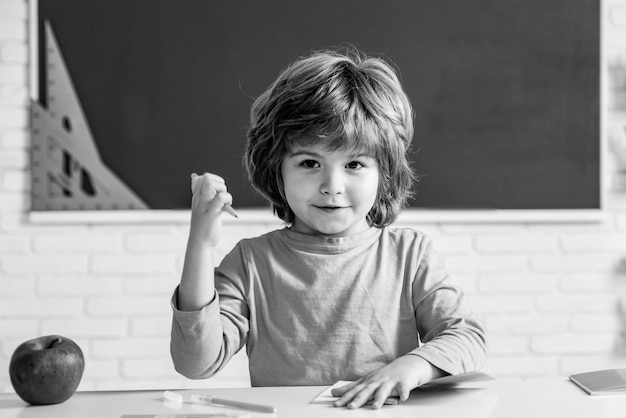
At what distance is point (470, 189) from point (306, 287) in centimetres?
156

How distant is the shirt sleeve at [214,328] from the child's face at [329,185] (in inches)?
6.2

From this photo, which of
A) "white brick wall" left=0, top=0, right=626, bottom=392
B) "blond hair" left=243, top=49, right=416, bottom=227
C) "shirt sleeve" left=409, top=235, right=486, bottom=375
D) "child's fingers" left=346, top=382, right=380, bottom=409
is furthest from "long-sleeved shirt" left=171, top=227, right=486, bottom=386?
"white brick wall" left=0, top=0, right=626, bottom=392

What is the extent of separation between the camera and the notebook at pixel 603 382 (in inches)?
44.2

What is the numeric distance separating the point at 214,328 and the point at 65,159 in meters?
1.69

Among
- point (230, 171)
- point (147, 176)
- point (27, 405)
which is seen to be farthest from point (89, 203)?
point (27, 405)

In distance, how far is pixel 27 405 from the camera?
42.3 inches

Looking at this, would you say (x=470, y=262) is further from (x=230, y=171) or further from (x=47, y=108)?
(x=47, y=108)

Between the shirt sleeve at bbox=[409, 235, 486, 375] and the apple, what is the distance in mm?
458

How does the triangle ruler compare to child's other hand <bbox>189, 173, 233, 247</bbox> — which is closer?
child's other hand <bbox>189, 173, 233, 247</bbox>

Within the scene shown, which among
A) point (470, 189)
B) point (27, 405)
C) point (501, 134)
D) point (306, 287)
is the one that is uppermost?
point (501, 134)

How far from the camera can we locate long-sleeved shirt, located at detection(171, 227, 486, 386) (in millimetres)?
1317

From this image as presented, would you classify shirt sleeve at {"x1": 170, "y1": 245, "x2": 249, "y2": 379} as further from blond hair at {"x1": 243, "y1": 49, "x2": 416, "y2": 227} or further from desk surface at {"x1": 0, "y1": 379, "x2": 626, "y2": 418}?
blond hair at {"x1": 243, "y1": 49, "x2": 416, "y2": 227}

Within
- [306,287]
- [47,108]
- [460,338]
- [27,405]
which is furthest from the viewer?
[47,108]

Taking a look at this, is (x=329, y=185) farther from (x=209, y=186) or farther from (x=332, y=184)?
(x=209, y=186)
